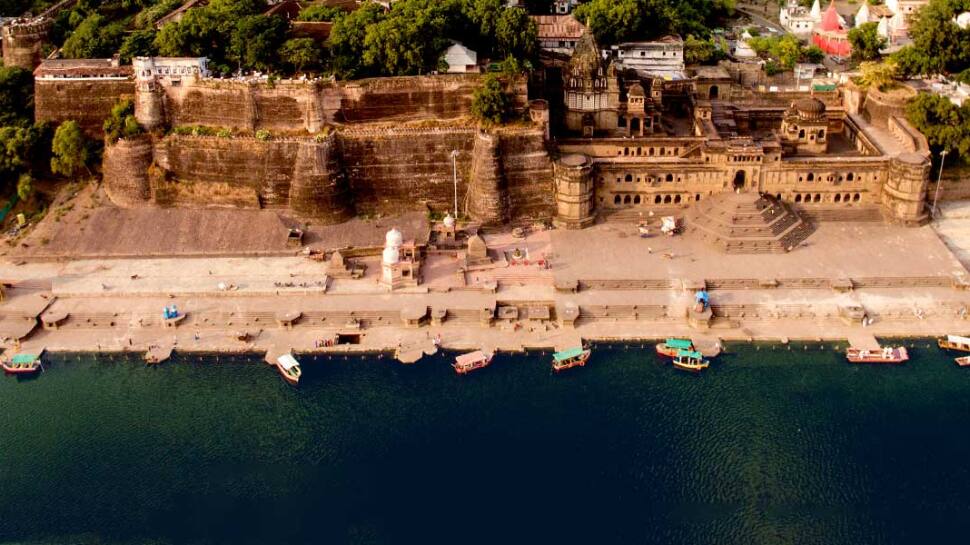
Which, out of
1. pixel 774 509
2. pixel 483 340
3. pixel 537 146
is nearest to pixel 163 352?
pixel 483 340

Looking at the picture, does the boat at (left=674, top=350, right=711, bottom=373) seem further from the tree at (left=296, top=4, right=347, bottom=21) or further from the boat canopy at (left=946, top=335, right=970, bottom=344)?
the tree at (left=296, top=4, right=347, bottom=21)

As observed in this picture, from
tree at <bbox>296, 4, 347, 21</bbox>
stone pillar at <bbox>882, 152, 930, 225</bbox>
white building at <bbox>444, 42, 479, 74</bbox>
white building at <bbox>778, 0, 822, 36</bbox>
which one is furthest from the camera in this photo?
white building at <bbox>778, 0, 822, 36</bbox>

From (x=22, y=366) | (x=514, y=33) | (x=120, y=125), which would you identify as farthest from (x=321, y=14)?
(x=22, y=366)

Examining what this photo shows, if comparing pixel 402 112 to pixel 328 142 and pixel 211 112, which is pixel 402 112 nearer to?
pixel 328 142

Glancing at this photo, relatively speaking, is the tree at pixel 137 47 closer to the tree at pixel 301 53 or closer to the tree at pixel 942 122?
the tree at pixel 301 53

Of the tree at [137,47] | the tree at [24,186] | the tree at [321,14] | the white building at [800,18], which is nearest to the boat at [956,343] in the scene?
the tree at [321,14]

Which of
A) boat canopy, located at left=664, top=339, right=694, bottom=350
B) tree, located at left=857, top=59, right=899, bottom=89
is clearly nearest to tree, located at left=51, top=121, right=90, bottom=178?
boat canopy, located at left=664, top=339, right=694, bottom=350

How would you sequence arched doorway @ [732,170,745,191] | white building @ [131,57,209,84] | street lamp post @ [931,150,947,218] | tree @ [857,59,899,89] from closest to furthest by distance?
1. arched doorway @ [732,170,745,191]
2. street lamp post @ [931,150,947,218]
3. white building @ [131,57,209,84]
4. tree @ [857,59,899,89]
